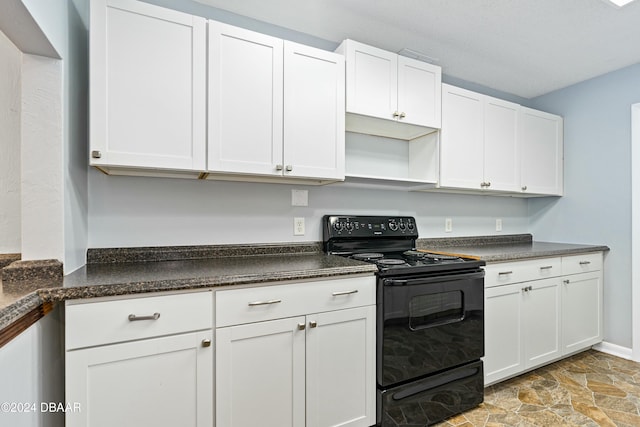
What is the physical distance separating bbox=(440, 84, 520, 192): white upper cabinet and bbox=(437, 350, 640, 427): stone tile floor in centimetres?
148

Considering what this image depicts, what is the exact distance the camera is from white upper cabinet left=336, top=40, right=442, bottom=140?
2.01 meters

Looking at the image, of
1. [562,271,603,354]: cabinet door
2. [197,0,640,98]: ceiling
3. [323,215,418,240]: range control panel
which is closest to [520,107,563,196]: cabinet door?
[197,0,640,98]: ceiling

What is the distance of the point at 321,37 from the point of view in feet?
7.39

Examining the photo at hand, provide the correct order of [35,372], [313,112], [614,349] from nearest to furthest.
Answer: [35,372] → [313,112] → [614,349]

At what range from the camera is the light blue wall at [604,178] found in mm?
2691

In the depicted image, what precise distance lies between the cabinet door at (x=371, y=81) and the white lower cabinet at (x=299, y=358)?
1115mm

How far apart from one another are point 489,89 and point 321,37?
186 cm

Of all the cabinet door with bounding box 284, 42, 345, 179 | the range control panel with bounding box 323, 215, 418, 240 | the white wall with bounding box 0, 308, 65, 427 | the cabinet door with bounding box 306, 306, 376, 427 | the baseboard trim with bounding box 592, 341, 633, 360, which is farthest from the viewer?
the baseboard trim with bounding box 592, 341, 633, 360

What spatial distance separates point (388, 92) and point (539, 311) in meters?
1.98

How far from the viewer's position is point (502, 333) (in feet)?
7.11

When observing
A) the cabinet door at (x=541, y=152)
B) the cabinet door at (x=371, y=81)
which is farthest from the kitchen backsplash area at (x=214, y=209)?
the cabinet door at (x=541, y=152)

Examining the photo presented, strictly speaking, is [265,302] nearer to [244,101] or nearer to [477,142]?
[244,101]

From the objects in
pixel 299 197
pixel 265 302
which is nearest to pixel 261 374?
pixel 265 302

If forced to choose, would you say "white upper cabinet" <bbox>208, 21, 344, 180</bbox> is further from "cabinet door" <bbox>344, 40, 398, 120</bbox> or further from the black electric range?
the black electric range
